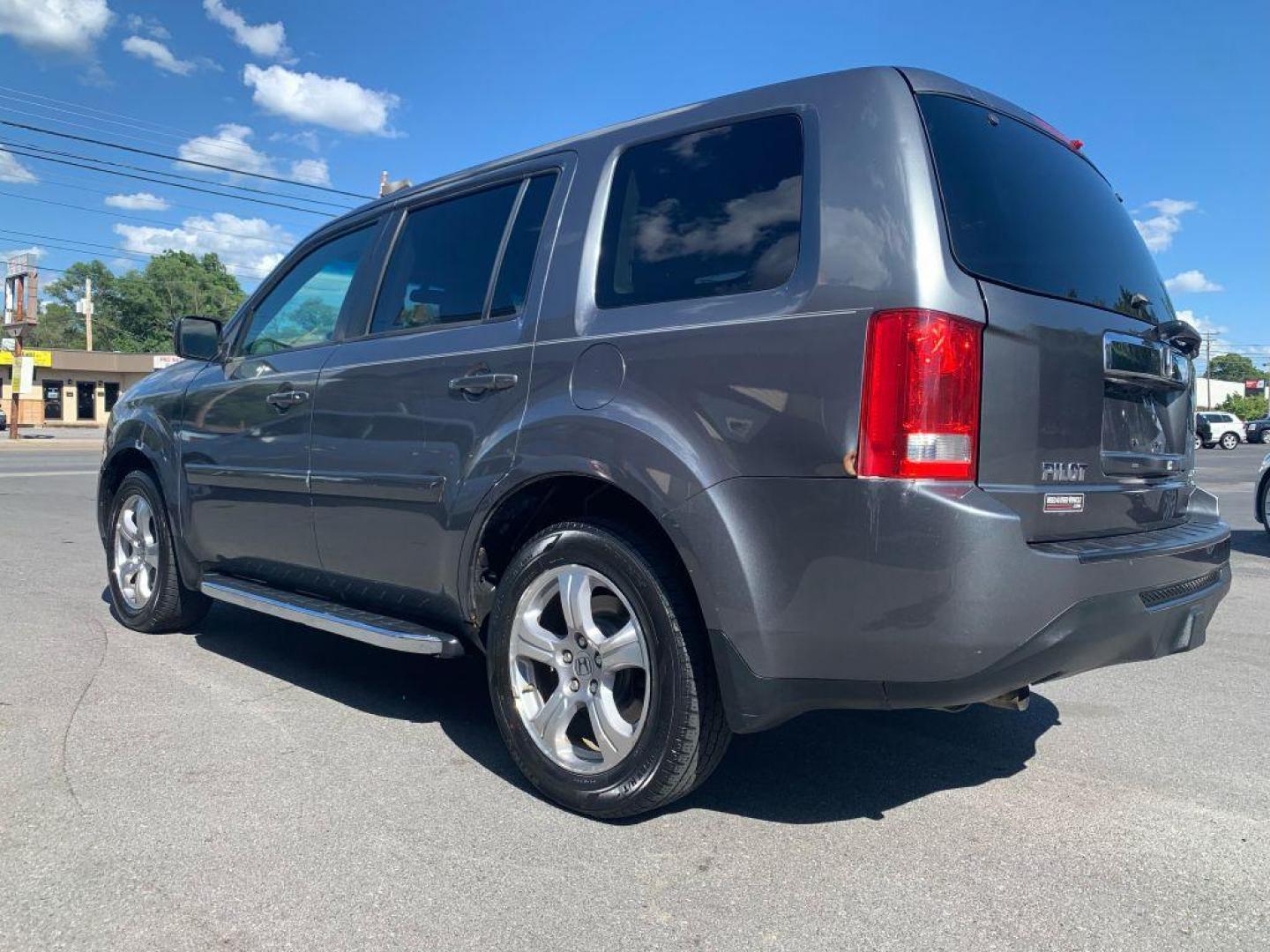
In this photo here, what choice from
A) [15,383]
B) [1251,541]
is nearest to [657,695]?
[1251,541]

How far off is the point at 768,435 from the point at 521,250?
4.40 feet

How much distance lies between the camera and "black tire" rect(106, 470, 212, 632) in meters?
5.00

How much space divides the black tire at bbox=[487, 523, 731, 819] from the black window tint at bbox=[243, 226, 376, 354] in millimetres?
1850

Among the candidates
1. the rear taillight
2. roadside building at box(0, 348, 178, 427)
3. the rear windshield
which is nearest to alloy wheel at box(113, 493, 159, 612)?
the rear taillight

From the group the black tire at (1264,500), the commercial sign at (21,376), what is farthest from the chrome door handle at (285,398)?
the commercial sign at (21,376)

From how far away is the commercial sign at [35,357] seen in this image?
149 ft

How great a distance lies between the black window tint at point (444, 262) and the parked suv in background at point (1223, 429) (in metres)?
46.6

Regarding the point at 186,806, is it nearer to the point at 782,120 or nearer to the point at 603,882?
the point at 603,882

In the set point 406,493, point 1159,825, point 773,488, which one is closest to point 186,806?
point 406,493

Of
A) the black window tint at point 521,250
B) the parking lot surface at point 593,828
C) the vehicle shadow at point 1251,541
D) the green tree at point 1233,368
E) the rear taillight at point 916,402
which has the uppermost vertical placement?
the green tree at point 1233,368

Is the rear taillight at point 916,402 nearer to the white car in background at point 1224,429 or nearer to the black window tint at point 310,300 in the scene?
the black window tint at point 310,300

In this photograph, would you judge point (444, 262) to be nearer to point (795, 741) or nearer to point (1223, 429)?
point (795, 741)

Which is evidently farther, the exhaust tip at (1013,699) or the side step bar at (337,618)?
the side step bar at (337,618)

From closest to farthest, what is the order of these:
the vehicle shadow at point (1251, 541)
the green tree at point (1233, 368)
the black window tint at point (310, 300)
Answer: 1. the black window tint at point (310, 300)
2. the vehicle shadow at point (1251, 541)
3. the green tree at point (1233, 368)
